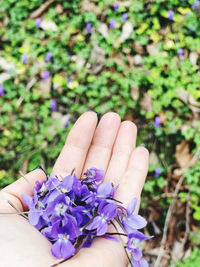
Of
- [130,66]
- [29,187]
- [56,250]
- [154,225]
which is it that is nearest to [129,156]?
[29,187]

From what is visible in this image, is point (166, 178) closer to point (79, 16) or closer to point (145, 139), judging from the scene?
point (145, 139)

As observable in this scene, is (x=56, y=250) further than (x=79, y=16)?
No

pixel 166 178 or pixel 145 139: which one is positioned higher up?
pixel 145 139

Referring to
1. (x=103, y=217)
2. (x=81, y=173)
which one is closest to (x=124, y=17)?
(x=81, y=173)

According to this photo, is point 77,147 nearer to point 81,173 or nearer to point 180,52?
point 81,173

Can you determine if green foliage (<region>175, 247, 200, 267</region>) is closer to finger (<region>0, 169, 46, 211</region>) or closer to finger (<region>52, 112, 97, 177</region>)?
finger (<region>52, 112, 97, 177</region>)

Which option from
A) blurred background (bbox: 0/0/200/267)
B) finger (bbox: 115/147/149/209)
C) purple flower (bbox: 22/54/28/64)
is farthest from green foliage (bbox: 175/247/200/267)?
purple flower (bbox: 22/54/28/64)
